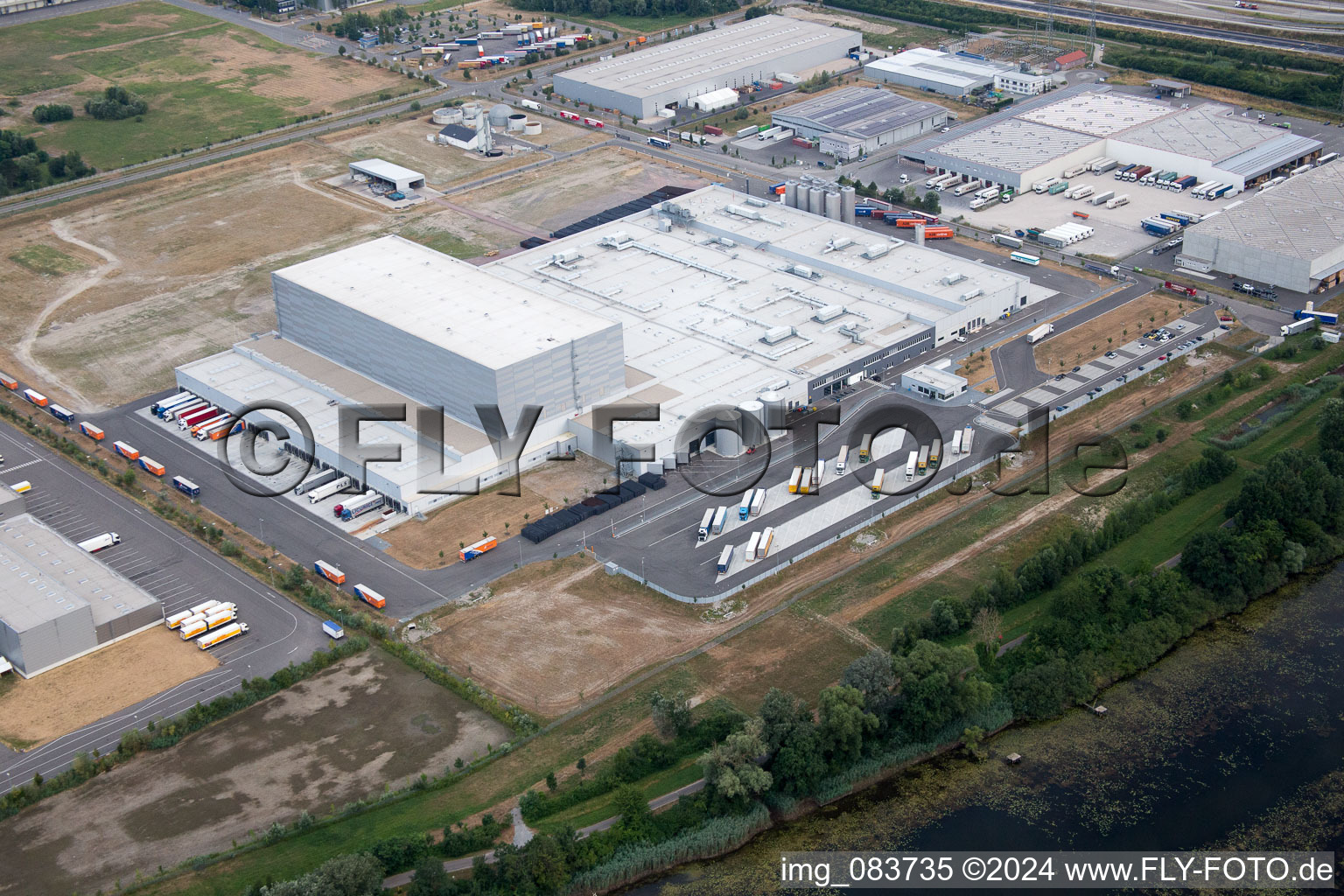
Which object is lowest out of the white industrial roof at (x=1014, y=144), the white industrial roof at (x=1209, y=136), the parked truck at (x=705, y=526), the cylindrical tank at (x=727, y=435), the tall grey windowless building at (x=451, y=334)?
the parked truck at (x=705, y=526)

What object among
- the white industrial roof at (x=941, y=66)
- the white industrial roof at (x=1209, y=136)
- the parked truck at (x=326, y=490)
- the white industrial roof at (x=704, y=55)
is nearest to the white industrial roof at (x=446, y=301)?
the parked truck at (x=326, y=490)

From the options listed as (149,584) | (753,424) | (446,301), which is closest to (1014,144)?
(753,424)

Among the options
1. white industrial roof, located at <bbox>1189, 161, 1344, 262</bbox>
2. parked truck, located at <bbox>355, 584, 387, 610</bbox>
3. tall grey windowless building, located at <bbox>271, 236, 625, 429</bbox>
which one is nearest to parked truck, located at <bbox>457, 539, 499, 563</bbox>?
parked truck, located at <bbox>355, 584, 387, 610</bbox>

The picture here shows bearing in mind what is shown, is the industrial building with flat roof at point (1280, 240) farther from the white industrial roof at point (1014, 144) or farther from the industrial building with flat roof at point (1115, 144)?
the white industrial roof at point (1014, 144)

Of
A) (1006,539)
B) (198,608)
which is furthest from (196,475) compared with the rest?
(1006,539)

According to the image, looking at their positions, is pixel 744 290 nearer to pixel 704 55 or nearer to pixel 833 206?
pixel 833 206

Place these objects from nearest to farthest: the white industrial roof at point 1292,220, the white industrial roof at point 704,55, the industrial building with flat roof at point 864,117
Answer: the white industrial roof at point 1292,220, the industrial building with flat roof at point 864,117, the white industrial roof at point 704,55
